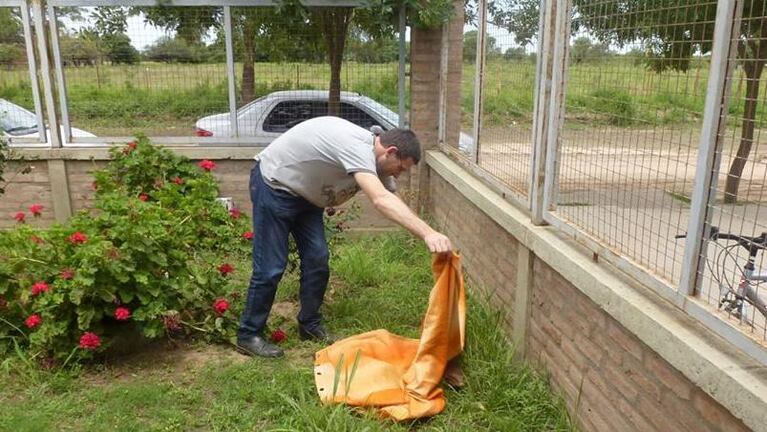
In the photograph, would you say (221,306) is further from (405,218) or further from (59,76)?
(59,76)

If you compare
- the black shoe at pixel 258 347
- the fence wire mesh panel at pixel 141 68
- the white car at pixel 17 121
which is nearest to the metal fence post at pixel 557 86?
the black shoe at pixel 258 347

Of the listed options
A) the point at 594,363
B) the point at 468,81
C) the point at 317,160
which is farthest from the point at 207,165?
the point at 594,363

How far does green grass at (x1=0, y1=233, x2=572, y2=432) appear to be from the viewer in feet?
10.5

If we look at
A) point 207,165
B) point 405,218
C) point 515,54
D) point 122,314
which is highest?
point 515,54

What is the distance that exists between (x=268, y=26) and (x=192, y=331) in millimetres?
3550

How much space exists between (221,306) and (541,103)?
2399mm

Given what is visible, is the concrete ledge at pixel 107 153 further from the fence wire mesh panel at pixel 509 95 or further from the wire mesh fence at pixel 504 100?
the fence wire mesh panel at pixel 509 95

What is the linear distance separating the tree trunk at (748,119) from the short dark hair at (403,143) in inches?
66.7

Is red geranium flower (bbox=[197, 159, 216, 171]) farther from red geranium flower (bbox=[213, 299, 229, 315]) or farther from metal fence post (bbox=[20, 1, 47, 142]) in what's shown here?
red geranium flower (bbox=[213, 299, 229, 315])

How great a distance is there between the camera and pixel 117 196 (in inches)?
181

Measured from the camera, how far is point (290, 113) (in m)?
6.77

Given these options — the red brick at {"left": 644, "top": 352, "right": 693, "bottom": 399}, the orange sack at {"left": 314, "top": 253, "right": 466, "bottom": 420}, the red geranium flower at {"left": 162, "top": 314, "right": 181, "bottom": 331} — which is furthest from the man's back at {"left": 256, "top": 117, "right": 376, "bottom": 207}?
the red brick at {"left": 644, "top": 352, "right": 693, "bottom": 399}

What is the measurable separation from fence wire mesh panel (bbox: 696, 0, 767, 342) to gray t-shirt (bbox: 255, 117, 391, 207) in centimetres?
181

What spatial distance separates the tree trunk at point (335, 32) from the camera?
6500 mm
